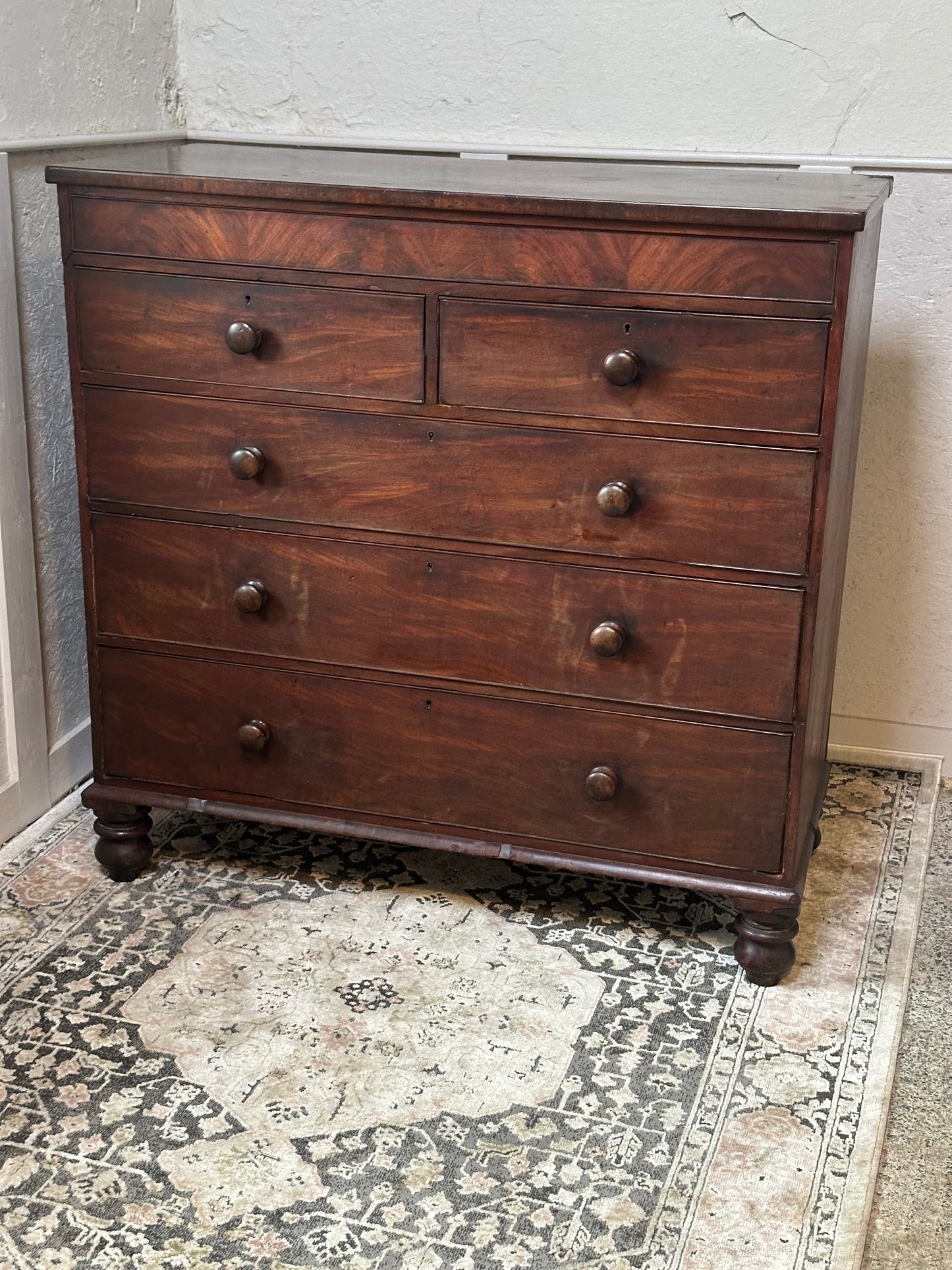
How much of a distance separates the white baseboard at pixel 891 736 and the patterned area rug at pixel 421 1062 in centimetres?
30

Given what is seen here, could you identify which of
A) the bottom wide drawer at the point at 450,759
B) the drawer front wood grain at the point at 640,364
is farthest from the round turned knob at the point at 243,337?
the bottom wide drawer at the point at 450,759

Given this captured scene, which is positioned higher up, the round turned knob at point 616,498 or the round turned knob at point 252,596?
the round turned knob at point 616,498

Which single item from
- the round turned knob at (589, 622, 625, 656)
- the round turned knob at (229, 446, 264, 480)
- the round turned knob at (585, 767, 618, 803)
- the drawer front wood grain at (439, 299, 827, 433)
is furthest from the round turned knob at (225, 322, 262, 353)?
the round turned knob at (585, 767, 618, 803)

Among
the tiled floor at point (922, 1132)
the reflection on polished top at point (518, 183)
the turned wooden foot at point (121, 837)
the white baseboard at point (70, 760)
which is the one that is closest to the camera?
the tiled floor at point (922, 1132)

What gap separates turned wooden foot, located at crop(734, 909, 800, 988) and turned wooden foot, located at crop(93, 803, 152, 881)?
98 centimetres

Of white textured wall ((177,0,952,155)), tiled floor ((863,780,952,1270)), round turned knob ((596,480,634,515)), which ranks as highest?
white textured wall ((177,0,952,155))

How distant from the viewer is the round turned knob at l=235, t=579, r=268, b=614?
208 cm

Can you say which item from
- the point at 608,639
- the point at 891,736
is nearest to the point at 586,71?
the point at 608,639

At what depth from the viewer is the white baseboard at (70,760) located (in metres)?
2.52

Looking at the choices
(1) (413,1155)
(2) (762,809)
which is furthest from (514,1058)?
(2) (762,809)

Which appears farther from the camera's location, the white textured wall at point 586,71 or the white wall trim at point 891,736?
the white wall trim at point 891,736

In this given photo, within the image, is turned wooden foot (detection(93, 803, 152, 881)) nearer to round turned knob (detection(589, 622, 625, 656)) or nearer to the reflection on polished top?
round turned knob (detection(589, 622, 625, 656))

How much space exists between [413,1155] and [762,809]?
691 mm

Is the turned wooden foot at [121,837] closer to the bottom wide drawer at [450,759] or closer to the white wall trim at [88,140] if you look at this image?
the bottom wide drawer at [450,759]
